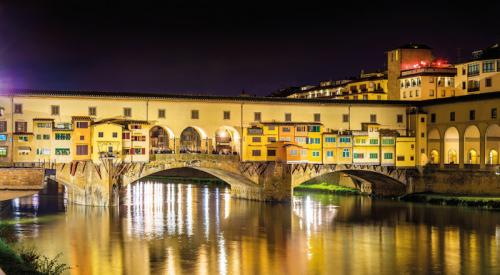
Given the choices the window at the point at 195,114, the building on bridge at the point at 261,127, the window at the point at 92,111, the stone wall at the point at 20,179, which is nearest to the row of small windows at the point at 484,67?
the building on bridge at the point at 261,127

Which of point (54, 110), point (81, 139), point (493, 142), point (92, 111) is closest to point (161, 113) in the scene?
point (92, 111)

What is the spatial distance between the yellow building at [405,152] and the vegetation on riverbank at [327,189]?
5006 millimetres

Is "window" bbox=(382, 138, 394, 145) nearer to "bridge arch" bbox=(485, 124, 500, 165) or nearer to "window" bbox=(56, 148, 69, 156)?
"bridge arch" bbox=(485, 124, 500, 165)

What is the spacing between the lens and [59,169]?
41250mm

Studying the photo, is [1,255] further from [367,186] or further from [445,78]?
[445,78]

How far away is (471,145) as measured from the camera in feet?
170

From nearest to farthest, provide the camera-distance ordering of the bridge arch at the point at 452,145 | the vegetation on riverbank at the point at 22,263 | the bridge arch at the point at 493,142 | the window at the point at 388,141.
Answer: the vegetation on riverbank at the point at 22,263
the window at the point at 388,141
the bridge arch at the point at 493,142
the bridge arch at the point at 452,145

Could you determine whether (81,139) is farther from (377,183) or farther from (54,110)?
(377,183)

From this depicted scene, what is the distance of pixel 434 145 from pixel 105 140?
23777 millimetres

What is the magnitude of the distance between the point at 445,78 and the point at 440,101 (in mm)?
12453

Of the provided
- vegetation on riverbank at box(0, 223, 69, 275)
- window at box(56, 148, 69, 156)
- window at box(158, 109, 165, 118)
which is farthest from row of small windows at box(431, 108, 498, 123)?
vegetation on riverbank at box(0, 223, 69, 275)

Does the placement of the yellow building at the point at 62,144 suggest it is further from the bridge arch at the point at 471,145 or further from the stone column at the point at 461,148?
the bridge arch at the point at 471,145

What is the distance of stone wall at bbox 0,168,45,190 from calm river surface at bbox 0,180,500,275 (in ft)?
8.09

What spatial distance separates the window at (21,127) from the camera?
41.3 metres
